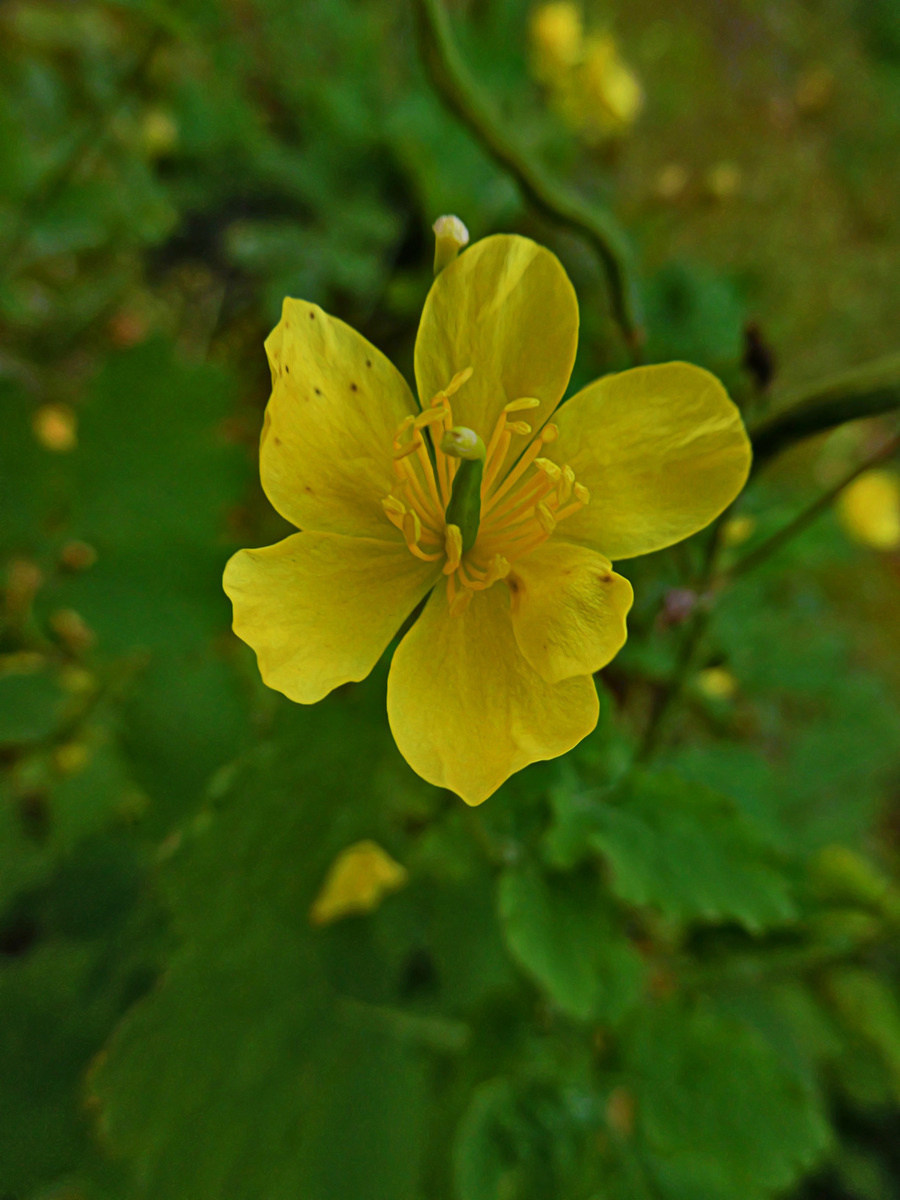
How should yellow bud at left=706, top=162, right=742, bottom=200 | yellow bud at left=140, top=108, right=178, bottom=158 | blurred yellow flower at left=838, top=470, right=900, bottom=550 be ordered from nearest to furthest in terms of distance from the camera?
1. yellow bud at left=706, top=162, right=742, bottom=200
2. yellow bud at left=140, top=108, right=178, bottom=158
3. blurred yellow flower at left=838, top=470, right=900, bottom=550

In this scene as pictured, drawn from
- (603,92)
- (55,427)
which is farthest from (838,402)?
(603,92)

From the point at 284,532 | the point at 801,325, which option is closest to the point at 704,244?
the point at 801,325

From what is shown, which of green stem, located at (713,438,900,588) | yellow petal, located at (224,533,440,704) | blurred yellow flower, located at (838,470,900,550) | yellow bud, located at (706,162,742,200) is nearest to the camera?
yellow petal, located at (224,533,440,704)

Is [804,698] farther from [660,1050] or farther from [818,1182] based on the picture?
[660,1050]

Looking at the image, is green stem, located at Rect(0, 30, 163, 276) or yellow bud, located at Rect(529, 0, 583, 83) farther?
yellow bud, located at Rect(529, 0, 583, 83)

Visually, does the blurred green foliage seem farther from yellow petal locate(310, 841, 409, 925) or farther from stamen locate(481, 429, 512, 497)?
stamen locate(481, 429, 512, 497)

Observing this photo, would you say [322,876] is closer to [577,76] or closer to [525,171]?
[525,171]

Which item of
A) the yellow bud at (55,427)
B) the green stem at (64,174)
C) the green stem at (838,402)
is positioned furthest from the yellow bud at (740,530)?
the green stem at (64,174)

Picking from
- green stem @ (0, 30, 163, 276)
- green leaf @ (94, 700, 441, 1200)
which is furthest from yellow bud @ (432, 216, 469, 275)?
green stem @ (0, 30, 163, 276)
